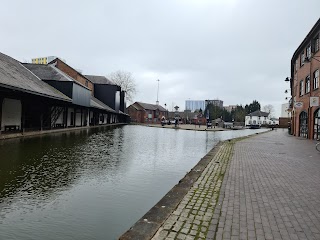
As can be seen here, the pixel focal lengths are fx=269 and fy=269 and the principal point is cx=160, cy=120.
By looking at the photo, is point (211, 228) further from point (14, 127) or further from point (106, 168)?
point (14, 127)

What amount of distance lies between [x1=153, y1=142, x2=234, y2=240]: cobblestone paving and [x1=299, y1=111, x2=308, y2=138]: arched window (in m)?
21.7

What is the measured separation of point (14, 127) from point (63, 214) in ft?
52.8

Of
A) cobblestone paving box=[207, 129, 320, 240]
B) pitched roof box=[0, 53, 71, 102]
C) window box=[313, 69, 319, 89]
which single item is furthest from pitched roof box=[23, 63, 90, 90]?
cobblestone paving box=[207, 129, 320, 240]

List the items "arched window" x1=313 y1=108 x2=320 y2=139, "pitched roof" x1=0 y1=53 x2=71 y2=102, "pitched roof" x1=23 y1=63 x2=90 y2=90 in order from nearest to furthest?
"pitched roof" x1=0 y1=53 x2=71 y2=102 < "arched window" x1=313 y1=108 x2=320 y2=139 < "pitched roof" x1=23 y1=63 x2=90 y2=90

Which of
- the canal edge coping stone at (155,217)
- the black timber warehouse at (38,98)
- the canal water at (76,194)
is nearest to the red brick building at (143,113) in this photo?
the black timber warehouse at (38,98)

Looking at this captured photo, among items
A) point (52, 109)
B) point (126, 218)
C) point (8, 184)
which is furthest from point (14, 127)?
point (126, 218)

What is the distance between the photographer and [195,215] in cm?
407

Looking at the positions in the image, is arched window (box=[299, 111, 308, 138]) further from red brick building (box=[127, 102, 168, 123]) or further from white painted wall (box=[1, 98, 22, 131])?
red brick building (box=[127, 102, 168, 123])

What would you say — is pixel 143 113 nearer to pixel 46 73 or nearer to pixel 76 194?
pixel 46 73

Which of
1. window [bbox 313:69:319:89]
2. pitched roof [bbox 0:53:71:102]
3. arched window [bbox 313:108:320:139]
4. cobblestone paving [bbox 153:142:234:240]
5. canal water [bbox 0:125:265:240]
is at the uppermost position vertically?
window [bbox 313:69:319:89]

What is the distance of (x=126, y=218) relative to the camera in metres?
4.34

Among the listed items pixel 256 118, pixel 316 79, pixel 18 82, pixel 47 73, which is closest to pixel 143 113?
pixel 256 118

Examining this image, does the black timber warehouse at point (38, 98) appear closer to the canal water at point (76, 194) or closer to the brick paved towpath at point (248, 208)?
the canal water at point (76, 194)

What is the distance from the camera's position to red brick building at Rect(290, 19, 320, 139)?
21062 millimetres
